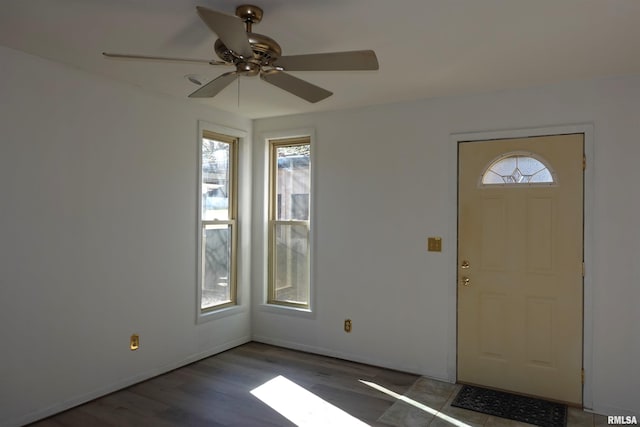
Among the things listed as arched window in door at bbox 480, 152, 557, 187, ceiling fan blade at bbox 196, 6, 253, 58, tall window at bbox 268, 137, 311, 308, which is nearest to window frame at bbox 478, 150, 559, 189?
arched window in door at bbox 480, 152, 557, 187

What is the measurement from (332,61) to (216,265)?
3.02 meters

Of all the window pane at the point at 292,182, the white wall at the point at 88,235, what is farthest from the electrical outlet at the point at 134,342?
the window pane at the point at 292,182

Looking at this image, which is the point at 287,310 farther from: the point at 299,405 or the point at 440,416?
the point at 440,416

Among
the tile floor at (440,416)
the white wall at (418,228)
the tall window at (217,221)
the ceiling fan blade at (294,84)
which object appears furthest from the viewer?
the tall window at (217,221)

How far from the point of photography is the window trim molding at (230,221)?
4262 millimetres

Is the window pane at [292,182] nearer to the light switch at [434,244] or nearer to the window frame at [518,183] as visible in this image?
the light switch at [434,244]

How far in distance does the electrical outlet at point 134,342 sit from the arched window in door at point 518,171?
3.17m

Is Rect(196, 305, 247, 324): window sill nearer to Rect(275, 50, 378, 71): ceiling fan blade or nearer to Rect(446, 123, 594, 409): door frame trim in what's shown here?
Rect(446, 123, 594, 409): door frame trim

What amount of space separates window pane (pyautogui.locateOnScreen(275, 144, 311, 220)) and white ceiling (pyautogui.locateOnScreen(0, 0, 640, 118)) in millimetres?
1298

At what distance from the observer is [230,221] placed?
4.72 meters

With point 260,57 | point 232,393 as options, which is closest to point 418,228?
point 232,393

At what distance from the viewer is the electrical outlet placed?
11.9ft

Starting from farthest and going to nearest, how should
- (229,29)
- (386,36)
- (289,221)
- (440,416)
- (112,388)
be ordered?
(289,221) < (112,388) < (440,416) < (386,36) < (229,29)

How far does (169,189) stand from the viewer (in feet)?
13.1
